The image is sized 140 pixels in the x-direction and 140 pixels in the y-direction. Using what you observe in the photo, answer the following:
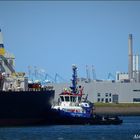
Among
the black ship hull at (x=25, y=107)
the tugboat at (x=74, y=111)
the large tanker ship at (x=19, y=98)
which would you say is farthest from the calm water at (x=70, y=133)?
the large tanker ship at (x=19, y=98)

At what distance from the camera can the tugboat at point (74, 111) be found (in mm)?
97625

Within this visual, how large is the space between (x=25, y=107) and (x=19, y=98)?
A: 1.65m

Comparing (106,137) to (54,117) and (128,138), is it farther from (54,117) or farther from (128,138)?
(54,117)

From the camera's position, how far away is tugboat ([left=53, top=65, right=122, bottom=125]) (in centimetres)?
9762

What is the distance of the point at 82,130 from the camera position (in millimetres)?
89500

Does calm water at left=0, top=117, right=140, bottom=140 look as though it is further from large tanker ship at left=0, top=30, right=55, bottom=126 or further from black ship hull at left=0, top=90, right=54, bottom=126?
large tanker ship at left=0, top=30, right=55, bottom=126

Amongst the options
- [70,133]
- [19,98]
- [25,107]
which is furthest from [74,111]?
[70,133]

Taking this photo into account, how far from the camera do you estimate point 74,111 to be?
9856 cm

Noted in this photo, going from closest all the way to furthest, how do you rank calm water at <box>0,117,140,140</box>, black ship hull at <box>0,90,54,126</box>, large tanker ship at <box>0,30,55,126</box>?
calm water at <box>0,117,140,140</box> → black ship hull at <box>0,90,54,126</box> → large tanker ship at <box>0,30,55,126</box>

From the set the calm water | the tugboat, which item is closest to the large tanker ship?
the tugboat

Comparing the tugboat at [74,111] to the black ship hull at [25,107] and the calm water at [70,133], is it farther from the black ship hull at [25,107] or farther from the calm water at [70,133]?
the calm water at [70,133]

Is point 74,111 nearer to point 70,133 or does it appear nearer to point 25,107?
point 25,107

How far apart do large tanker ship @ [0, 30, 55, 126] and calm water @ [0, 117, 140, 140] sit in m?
2.22

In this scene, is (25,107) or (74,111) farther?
(74,111)
